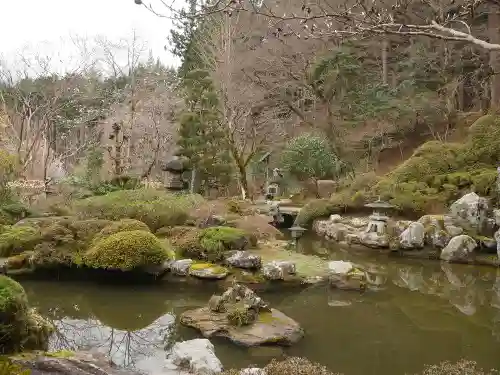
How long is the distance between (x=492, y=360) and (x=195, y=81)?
46.4 feet

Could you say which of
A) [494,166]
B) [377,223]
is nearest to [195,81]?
[377,223]

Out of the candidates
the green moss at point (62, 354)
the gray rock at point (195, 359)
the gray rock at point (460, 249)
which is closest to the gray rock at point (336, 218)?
the gray rock at point (460, 249)

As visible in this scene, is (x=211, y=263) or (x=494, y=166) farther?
(x=494, y=166)

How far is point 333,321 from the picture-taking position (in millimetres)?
6500

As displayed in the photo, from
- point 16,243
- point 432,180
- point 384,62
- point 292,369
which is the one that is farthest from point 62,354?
point 384,62

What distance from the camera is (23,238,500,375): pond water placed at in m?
5.29

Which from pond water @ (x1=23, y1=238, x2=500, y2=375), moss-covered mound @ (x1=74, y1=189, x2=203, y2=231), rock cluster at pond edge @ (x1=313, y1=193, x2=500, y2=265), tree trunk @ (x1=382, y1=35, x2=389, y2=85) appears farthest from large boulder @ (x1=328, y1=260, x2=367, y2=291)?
tree trunk @ (x1=382, y1=35, x2=389, y2=85)

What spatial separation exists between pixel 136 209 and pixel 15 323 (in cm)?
647

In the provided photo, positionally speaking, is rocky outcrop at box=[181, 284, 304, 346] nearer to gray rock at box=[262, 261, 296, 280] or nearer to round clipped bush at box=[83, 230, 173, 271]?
gray rock at box=[262, 261, 296, 280]

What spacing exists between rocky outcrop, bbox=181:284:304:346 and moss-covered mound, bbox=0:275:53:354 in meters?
1.95

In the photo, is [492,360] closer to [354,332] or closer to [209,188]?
[354,332]

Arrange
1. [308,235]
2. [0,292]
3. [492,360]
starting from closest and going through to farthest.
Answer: [0,292] < [492,360] < [308,235]

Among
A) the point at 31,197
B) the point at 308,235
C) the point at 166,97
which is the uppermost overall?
the point at 166,97

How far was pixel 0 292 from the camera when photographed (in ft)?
14.2
